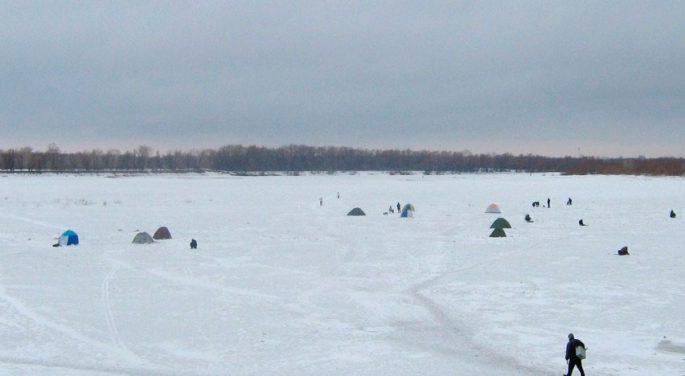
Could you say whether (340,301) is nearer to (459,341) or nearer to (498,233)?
(459,341)

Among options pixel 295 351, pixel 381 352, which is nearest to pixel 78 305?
pixel 295 351

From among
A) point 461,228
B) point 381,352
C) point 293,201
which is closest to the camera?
point 381,352

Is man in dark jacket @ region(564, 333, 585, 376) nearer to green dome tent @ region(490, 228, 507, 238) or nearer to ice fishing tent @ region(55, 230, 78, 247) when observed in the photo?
green dome tent @ region(490, 228, 507, 238)

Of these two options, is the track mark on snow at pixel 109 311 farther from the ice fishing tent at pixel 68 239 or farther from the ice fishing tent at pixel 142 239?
the ice fishing tent at pixel 68 239

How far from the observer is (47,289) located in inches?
606

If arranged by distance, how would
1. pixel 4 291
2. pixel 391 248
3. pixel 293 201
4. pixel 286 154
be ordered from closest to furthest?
pixel 4 291
pixel 391 248
pixel 293 201
pixel 286 154

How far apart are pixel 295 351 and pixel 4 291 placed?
26.2ft

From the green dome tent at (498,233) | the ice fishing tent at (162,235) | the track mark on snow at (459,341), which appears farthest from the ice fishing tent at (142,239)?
the green dome tent at (498,233)

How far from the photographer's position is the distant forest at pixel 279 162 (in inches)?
5716

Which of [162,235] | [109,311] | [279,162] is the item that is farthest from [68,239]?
[279,162]

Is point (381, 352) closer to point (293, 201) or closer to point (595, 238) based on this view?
point (595, 238)

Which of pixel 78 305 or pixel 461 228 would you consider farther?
pixel 461 228

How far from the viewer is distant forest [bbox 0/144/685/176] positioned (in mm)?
145175

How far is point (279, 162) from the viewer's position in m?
165
